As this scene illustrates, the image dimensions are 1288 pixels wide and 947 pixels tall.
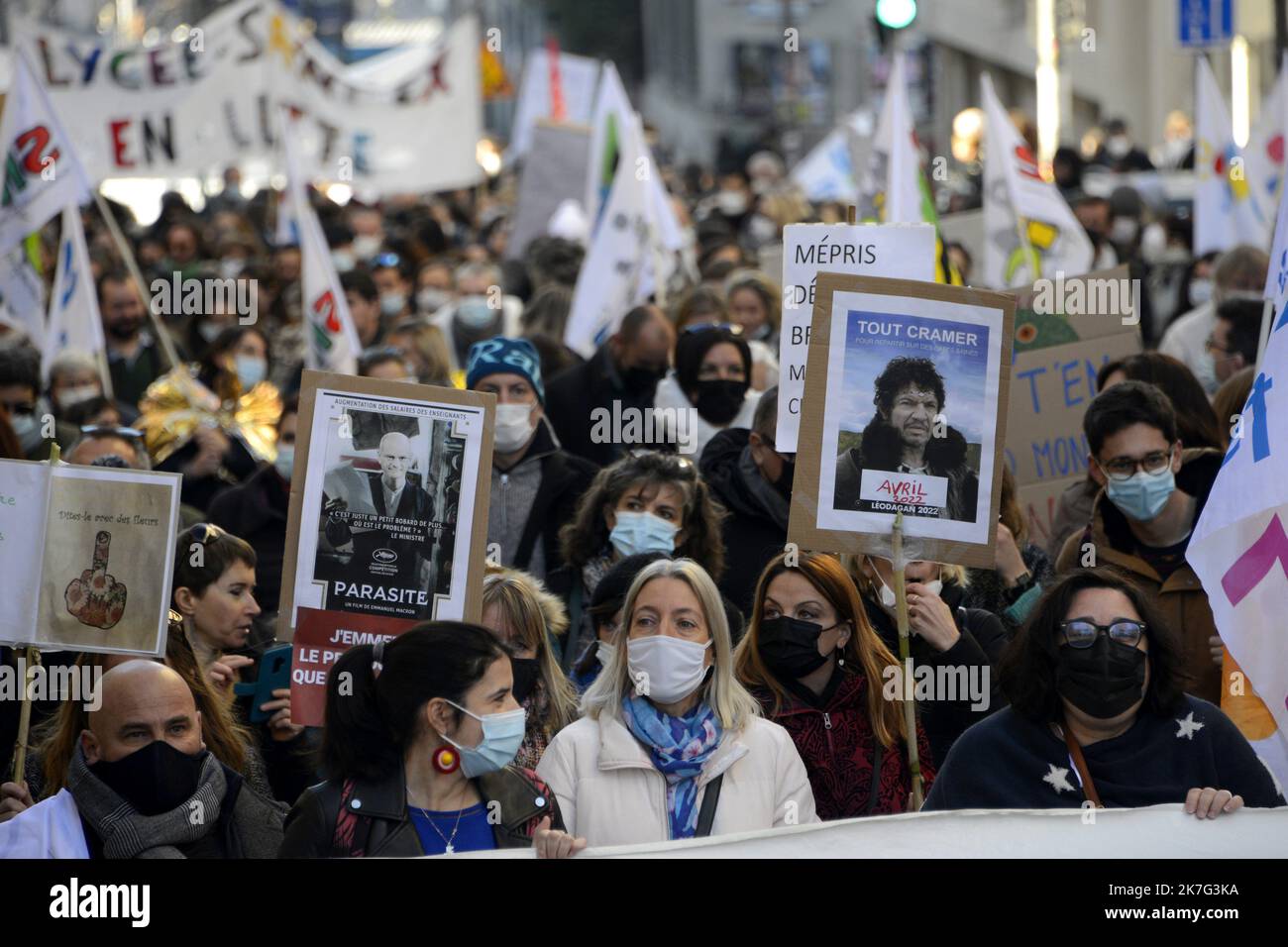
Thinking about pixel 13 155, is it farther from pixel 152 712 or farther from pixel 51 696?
pixel 152 712

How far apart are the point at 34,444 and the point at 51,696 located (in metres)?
3.06

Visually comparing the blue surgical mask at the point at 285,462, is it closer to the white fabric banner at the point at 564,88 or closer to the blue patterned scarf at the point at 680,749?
the blue patterned scarf at the point at 680,749

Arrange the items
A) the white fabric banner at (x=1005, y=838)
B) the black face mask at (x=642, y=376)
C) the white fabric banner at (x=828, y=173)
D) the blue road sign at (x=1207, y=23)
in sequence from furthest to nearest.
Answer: the white fabric banner at (x=828, y=173) → the blue road sign at (x=1207, y=23) → the black face mask at (x=642, y=376) → the white fabric banner at (x=1005, y=838)

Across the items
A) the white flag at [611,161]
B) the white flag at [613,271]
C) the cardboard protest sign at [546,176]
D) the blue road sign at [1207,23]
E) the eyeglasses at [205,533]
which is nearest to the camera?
the eyeglasses at [205,533]

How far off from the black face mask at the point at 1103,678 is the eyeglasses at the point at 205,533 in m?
2.64

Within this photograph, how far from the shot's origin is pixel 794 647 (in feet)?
17.2

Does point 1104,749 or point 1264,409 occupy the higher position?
point 1264,409

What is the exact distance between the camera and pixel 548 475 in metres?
7.31

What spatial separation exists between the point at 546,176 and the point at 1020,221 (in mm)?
6052

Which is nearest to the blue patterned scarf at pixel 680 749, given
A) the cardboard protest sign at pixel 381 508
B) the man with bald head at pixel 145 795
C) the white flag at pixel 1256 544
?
the cardboard protest sign at pixel 381 508

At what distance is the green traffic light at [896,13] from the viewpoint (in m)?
12.1

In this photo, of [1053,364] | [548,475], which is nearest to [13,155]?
[548,475]

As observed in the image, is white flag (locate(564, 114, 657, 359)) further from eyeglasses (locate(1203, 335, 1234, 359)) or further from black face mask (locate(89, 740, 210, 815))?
black face mask (locate(89, 740, 210, 815))
